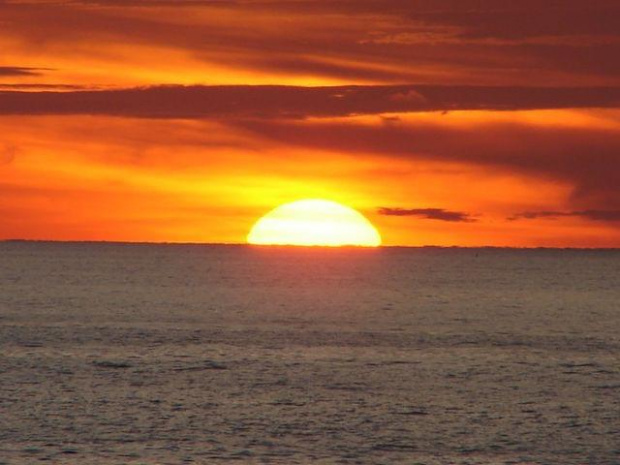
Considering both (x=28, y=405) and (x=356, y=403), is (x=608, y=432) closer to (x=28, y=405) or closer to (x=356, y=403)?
(x=356, y=403)

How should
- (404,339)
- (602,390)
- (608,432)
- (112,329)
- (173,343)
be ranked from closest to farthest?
(608,432), (602,390), (173,343), (404,339), (112,329)

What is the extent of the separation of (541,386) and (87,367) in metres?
21.1

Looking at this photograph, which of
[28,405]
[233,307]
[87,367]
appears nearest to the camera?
[28,405]

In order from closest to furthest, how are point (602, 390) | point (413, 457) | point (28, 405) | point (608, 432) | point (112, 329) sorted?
point (413, 457) → point (608, 432) → point (28, 405) → point (602, 390) → point (112, 329)

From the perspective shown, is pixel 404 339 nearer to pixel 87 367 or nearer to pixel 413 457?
pixel 87 367

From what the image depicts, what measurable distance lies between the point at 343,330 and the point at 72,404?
40.7m

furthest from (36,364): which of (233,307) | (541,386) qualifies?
(233,307)

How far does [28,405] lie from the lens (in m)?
45.1

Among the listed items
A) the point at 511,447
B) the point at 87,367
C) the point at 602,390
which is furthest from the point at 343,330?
the point at 511,447

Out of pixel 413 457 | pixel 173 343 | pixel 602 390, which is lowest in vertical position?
pixel 413 457

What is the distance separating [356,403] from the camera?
46562mm

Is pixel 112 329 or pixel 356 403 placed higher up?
pixel 112 329

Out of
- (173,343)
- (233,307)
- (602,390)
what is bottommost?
(602,390)

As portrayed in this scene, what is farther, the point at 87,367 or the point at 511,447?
the point at 87,367
